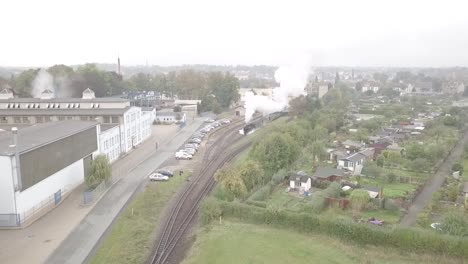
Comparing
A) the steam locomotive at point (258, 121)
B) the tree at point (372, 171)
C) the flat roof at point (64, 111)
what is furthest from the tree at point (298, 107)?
the flat roof at point (64, 111)

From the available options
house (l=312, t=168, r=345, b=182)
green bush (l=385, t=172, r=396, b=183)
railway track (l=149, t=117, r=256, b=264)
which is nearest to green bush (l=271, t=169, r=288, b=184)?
house (l=312, t=168, r=345, b=182)

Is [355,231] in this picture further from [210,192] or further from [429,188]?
[429,188]

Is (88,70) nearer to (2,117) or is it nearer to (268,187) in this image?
(2,117)

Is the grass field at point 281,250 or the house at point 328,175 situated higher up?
the house at point 328,175

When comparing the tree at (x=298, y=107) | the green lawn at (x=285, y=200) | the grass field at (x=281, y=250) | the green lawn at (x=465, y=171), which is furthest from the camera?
the tree at (x=298, y=107)

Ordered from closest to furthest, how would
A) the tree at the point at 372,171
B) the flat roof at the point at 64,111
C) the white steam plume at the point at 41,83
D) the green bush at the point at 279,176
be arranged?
the green bush at the point at 279,176 < the tree at the point at 372,171 < the flat roof at the point at 64,111 < the white steam plume at the point at 41,83

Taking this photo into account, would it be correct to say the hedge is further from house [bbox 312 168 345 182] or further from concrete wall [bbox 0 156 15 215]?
concrete wall [bbox 0 156 15 215]

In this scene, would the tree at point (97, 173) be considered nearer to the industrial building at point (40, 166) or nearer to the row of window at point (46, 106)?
the industrial building at point (40, 166)

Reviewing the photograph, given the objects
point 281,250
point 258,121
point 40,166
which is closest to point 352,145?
point 258,121
